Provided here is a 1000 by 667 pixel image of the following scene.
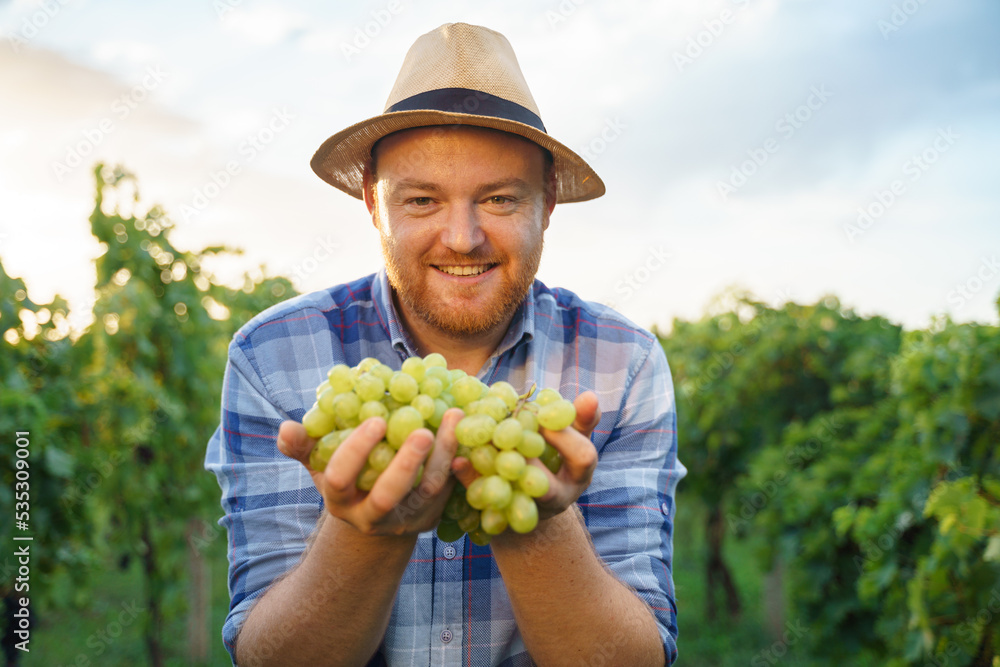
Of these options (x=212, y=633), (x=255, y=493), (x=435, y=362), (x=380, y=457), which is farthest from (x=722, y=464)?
(x=380, y=457)

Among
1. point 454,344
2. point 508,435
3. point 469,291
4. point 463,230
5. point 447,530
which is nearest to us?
point 508,435

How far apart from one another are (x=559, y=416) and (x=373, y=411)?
38cm

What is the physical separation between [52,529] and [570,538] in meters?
4.30

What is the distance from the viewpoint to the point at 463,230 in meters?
2.16

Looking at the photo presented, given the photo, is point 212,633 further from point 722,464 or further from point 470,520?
point 470,520

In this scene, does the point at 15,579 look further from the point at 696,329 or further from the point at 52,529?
the point at 696,329

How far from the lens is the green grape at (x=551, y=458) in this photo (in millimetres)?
1513

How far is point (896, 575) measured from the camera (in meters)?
4.46

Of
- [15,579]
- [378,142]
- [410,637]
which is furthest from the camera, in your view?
[15,579]

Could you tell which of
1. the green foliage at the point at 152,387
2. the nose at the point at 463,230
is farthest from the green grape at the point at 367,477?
the green foliage at the point at 152,387

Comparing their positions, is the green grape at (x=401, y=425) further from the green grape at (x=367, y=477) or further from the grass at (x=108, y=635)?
the grass at (x=108, y=635)

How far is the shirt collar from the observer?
8.11ft

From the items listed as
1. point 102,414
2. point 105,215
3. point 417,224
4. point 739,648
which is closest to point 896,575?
point 417,224

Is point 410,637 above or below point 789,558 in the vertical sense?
above
